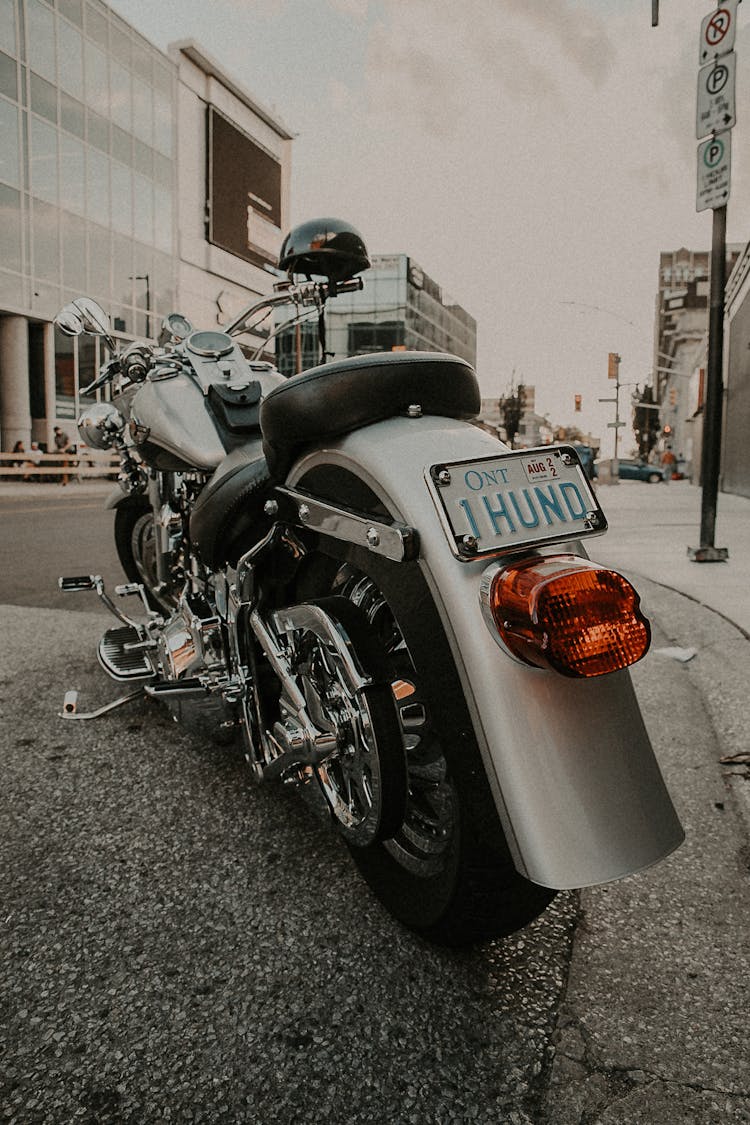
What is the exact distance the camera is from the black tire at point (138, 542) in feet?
12.0

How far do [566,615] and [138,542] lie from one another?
2836 millimetres

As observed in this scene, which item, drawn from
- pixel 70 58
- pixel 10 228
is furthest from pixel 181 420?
pixel 70 58

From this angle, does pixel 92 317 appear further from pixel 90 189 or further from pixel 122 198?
pixel 122 198

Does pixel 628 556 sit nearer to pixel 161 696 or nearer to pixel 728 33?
pixel 728 33

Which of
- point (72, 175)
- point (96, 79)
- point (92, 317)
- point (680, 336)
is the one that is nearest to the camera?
point (92, 317)

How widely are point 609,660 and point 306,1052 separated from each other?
2.69ft

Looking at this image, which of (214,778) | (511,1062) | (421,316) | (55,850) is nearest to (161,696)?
(214,778)

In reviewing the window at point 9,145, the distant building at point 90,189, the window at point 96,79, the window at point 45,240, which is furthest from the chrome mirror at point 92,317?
the window at point 96,79

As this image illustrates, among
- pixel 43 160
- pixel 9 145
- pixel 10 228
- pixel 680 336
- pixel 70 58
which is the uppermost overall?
pixel 680 336

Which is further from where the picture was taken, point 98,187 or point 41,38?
point 98,187

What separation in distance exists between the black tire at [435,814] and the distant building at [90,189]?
19865 mm

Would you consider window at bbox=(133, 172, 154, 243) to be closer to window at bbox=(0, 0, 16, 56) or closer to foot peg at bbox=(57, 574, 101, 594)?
window at bbox=(0, 0, 16, 56)

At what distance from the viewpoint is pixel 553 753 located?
4.37 feet

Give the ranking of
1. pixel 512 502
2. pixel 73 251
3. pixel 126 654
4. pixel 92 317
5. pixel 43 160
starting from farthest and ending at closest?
pixel 73 251
pixel 43 160
pixel 126 654
pixel 92 317
pixel 512 502
